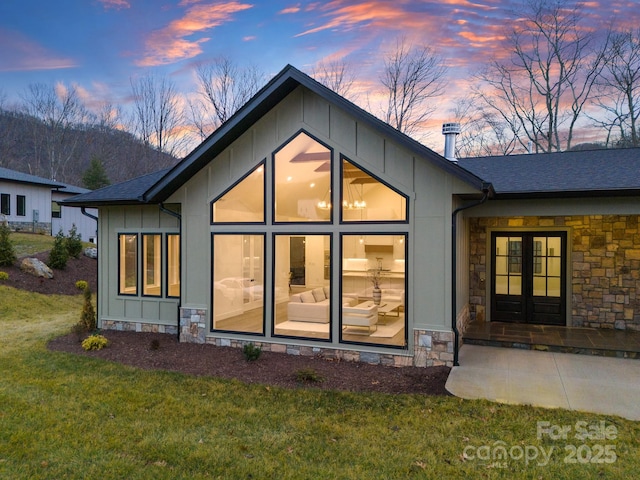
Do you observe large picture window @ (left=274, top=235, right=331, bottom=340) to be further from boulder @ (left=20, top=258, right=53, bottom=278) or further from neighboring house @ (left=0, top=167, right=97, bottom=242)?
neighboring house @ (left=0, top=167, right=97, bottom=242)

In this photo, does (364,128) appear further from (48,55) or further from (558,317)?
(48,55)

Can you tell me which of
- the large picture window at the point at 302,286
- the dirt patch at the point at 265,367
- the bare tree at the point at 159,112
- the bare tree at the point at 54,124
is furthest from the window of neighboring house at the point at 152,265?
the bare tree at the point at 54,124

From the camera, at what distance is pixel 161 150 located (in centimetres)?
3034

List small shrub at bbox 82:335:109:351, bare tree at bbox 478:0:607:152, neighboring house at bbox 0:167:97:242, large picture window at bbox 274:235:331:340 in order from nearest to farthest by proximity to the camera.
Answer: large picture window at bbox 274:235:331:340, small shrub at bbox 82:335:109:351, bare tree at bbox 478:0:607:152, neighboring house at bbox 0:167:97:242

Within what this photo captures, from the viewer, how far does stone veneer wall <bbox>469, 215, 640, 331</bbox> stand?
8.75 meters

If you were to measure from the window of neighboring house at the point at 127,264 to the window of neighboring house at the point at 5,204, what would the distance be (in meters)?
17.4

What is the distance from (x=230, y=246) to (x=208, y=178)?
137cm

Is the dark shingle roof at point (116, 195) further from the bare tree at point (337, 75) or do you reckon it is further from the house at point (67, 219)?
the house at point (67, 219)

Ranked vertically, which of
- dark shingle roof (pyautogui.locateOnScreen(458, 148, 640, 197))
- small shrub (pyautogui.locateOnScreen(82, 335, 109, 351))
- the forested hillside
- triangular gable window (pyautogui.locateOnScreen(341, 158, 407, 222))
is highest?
the forested hillside

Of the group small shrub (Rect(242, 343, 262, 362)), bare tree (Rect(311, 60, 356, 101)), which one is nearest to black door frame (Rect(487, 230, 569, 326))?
small shrub (Rect(242, 343, 262, 362))

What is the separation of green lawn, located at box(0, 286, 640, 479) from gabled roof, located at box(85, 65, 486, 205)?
11.3 ft

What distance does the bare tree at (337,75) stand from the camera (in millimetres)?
22438

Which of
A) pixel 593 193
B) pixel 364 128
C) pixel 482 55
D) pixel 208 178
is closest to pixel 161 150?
pixel 482 55

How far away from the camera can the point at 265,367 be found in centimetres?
705
